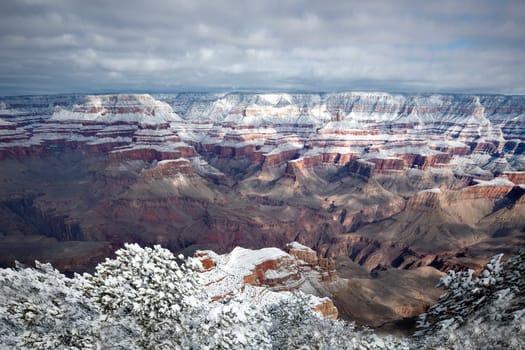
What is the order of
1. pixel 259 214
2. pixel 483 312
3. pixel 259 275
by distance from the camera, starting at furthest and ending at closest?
1. pixel 259 214
2. pixel 259 275
3. pixel 483 312

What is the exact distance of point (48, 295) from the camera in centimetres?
1411

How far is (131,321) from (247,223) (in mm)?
117115

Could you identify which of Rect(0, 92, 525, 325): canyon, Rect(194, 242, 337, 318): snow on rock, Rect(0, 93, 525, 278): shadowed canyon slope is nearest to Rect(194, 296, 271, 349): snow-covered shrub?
Rect(194, 242, 337, 318): snow on rock

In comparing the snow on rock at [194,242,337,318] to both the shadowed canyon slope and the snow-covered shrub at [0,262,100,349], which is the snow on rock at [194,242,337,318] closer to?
the shadowed canyon slope

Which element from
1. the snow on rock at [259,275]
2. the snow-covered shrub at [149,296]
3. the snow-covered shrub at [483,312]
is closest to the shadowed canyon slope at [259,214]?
the snow on rock at [259,275]

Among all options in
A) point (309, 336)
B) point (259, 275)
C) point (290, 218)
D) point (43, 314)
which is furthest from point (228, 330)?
point (290, 218)

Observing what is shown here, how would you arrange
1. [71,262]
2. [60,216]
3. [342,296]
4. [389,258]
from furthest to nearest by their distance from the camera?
[60,216], [389,258], [71,262], [342,296]

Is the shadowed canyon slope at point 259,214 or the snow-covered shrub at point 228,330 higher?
the snow-covered shrub at point 228,330

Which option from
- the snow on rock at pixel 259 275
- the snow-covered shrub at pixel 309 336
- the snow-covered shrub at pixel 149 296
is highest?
the snow-covered shrub at pixel 149 296

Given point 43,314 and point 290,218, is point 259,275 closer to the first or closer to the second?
point 43,314

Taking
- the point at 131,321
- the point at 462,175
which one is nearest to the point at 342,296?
the point at 131,321

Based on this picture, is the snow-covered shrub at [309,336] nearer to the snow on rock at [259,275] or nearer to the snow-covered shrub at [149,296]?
the snow-covered shrub at [149,296]

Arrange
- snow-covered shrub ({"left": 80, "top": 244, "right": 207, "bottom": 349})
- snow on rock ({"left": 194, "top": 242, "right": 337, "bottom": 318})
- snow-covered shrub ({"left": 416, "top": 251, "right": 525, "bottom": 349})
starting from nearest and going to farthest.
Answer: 1. snow-covered shrub ({"left": 416, "top": 251, "right": 525, "bottom": 349})
2. snow-covered shrub ({"left": 80, "top": 244, "right": 207, "bottom": 349})
3. snow on rock ({"left": 194, "top": 242, "right": 337, "bottom": 318})

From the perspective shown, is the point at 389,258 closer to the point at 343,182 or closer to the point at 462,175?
the point at 343,182
